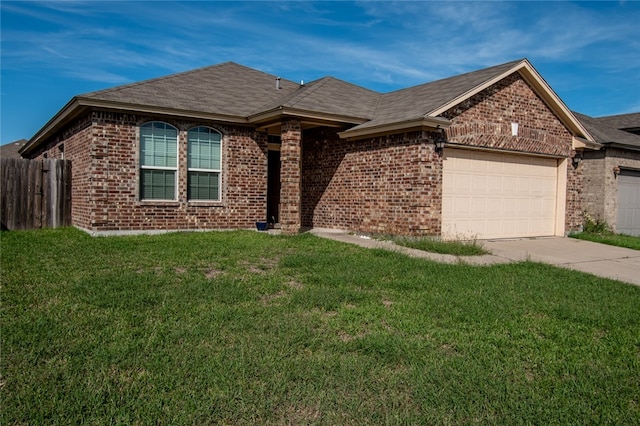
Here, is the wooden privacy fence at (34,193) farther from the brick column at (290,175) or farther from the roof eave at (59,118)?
the brick column at (290,175)

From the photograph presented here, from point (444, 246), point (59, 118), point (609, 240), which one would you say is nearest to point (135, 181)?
point (59, 118)

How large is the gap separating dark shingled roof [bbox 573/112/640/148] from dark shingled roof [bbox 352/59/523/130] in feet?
21.4

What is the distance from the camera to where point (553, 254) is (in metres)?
11.1

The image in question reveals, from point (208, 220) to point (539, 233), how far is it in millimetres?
9776

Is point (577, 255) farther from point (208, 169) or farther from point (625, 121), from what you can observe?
point (625, 121)

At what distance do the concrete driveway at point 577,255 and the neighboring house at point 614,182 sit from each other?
427 cm

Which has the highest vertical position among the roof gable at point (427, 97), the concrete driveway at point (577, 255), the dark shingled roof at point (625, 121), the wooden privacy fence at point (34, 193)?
the dark shingled roof at point (625, 121)

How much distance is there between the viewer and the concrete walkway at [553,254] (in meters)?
9.43

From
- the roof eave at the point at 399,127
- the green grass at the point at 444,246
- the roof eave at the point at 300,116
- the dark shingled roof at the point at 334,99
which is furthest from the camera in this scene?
the dark shingled roof at the point at 334,99

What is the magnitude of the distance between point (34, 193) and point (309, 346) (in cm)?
1236

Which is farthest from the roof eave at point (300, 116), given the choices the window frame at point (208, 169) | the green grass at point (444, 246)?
the green grass at point (444, 246)

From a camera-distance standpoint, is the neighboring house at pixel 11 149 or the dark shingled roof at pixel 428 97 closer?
the dark shingled roof at pixel 428 97

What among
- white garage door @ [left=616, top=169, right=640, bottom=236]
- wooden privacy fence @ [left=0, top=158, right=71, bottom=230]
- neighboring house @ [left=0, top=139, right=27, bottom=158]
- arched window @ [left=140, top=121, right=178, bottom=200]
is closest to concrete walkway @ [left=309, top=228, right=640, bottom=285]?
Result: arched window @ [left=140, top=121, right=178, bottom=200]

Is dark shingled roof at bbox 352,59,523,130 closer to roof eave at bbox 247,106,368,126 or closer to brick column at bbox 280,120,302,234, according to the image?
roof eave at bbox 247,106,368,126
